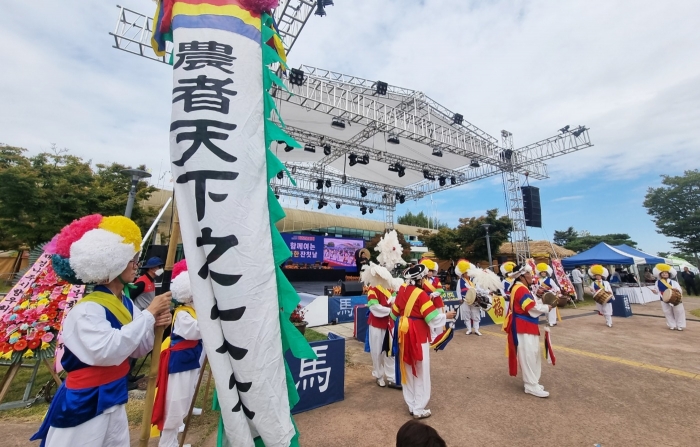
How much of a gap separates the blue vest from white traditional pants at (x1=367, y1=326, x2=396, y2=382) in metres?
3.40

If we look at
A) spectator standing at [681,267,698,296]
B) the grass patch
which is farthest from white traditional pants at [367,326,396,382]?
spectator standing at [681,267,698,296]

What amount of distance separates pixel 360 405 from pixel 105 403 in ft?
9.43

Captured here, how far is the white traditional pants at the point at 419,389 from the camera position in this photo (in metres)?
3.52

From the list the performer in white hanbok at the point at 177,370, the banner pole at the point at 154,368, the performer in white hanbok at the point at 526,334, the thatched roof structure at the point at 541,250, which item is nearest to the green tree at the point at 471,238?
the thatched roof structure at the point at 541,250

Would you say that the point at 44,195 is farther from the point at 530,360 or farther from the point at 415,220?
the point at 415,220

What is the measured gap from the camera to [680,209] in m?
22.7

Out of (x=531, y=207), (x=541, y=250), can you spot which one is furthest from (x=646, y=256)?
(x=541, y=250)

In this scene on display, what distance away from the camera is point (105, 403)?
164cm

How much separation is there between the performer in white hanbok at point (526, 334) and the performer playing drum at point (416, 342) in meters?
1.31

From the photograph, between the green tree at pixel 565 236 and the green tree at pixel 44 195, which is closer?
the green tree at pixel 44 195

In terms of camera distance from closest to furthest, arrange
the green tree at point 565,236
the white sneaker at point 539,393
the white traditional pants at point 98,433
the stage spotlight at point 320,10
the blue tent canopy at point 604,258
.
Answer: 1. the white traditional pants at point 98,433
2. the white sneaker at point 539,393
3. the stage spotlight at point 320,10
4. the blue tent canopy at point 604,258
5. the green tree at point 565,236

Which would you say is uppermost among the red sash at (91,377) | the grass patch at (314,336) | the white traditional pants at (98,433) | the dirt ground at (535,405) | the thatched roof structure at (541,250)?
the thatched roof structure at (541,250)

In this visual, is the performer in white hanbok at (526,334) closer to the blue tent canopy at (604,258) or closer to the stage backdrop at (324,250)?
the blue tent canopy at (604,258)

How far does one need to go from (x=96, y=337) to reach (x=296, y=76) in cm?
942
